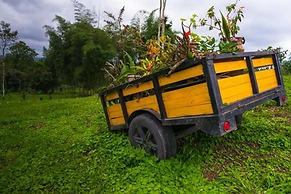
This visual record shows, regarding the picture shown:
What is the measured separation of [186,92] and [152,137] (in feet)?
2.85

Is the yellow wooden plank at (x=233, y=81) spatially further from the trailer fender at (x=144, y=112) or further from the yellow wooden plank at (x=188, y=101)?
the trailer fender at (x=144, y=112)

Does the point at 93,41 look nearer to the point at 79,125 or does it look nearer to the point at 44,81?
the point at 79,125

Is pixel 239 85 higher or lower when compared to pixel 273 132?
higher

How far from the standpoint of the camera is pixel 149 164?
10.3ft

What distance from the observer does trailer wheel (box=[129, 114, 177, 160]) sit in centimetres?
313

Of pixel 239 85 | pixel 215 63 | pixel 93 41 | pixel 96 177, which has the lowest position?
pixel 96 177

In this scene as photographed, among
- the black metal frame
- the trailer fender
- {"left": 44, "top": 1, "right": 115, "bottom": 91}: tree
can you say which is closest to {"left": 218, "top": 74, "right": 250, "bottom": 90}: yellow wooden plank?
the black metal frame

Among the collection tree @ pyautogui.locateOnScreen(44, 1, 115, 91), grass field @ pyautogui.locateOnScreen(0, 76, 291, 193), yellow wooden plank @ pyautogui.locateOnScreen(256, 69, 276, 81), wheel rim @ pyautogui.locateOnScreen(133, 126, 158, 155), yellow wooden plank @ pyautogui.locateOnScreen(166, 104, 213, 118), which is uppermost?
tree @ pyautogui.locateOnScreen(44, 1, 115, 91)

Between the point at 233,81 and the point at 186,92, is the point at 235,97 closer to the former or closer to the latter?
the point at 233,81

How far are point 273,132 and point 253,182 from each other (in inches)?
59.0

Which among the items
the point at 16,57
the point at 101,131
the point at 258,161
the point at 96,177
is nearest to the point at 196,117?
the point at 258,161

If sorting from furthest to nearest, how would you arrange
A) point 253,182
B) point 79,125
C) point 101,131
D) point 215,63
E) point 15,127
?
point 15,127 < point 79,125 < point 101,131 < point 253,182 < point 215,63

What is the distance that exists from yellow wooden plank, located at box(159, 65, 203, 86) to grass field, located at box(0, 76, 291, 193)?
3.16 feet

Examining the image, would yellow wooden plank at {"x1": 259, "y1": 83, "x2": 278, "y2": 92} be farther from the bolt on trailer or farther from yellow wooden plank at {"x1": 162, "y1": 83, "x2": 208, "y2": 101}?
yellow wooden plank at {"x1": 162, "y1": 83, "x2": 208, "y2": 101}
